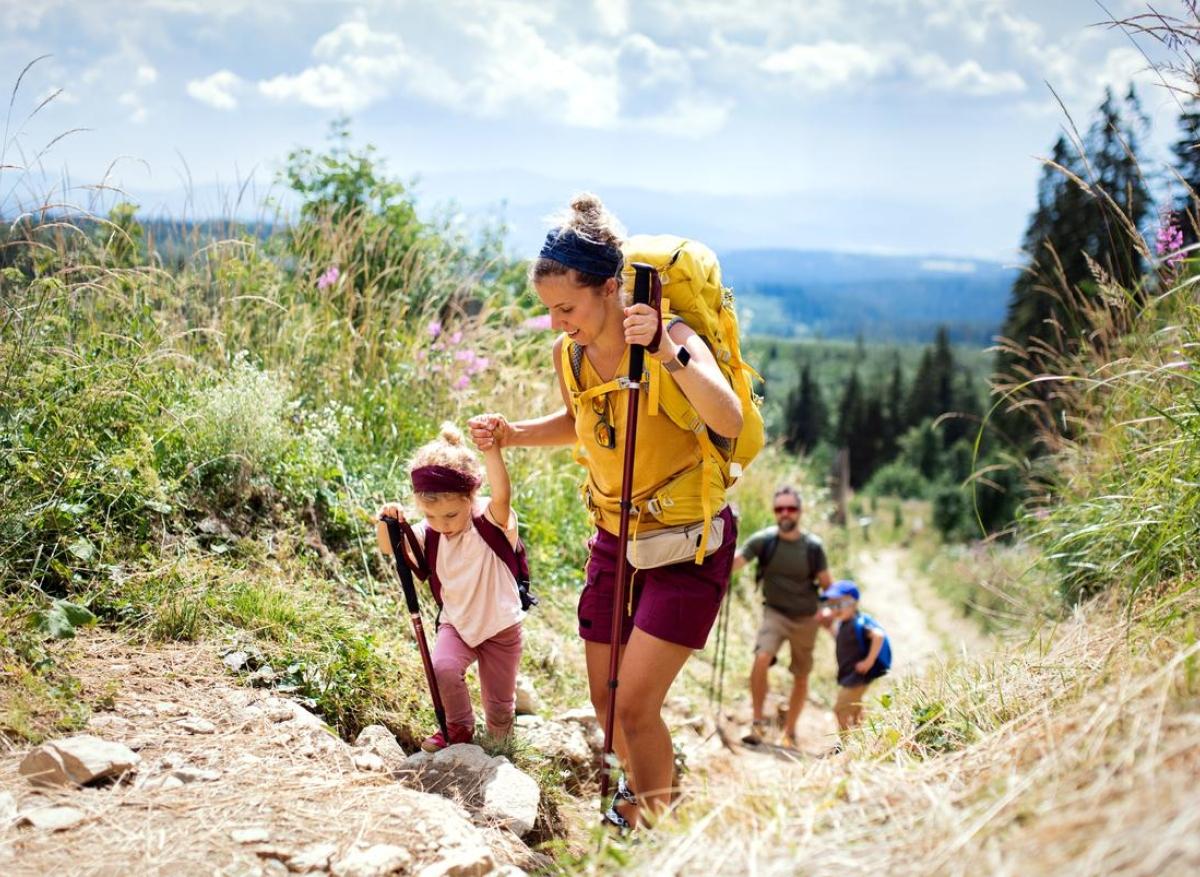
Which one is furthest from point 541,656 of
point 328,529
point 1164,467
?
point 1164,467

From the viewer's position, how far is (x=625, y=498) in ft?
10.8

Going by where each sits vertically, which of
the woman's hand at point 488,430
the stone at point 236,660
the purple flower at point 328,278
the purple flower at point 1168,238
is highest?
the purple flower at point 1168,238

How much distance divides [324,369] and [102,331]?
4.70ft

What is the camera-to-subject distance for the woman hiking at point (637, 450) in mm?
3074

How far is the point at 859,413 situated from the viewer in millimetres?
117250

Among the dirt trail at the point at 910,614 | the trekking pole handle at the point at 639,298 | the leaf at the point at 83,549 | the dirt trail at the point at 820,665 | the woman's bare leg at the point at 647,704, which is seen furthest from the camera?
the dirt trail at the point at 910,614

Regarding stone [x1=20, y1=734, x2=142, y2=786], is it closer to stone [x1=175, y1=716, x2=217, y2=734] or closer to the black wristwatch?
stone [x1=175, y1=716, x2=217, y2=734]

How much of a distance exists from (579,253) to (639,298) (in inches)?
9.8

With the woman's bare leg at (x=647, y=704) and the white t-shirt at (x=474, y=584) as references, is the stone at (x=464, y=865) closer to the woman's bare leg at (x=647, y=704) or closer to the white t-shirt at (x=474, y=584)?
the woman's bare leg at (x=647, y=704)

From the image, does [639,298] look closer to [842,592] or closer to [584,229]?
[584,229]

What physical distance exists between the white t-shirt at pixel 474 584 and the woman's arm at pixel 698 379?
1.14m

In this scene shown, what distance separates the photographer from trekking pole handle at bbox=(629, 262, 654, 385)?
123 inches

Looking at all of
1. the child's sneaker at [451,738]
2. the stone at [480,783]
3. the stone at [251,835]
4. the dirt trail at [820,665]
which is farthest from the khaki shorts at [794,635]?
the stone at [251,835]

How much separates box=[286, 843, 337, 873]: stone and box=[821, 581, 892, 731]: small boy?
4.66m
